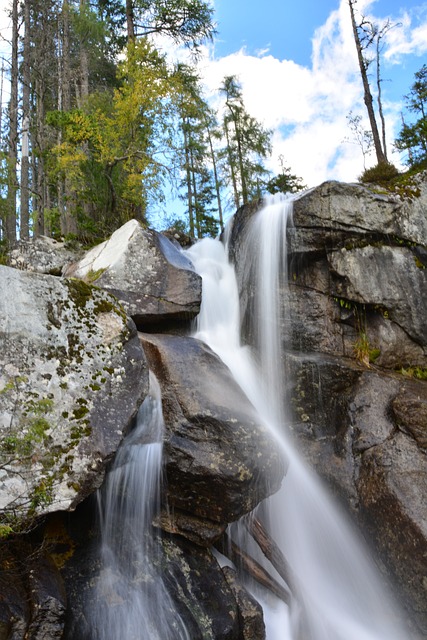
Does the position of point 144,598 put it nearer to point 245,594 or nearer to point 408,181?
point 245,594

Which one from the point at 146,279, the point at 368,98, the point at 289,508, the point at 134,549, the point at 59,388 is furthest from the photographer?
the point at 368,98

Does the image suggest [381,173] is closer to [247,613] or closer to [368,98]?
[368,98]

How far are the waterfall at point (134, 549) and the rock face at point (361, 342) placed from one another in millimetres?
2903

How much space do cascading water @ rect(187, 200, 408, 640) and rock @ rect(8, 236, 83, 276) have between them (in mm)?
2794

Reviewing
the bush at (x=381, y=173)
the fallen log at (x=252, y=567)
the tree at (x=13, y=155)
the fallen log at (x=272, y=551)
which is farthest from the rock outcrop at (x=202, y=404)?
the tree at (x=13, y=155)

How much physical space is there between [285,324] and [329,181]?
2.95m

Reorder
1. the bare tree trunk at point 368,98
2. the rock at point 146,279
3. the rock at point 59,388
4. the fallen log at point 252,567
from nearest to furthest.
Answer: the rock at point 59,388 < the fallen log at point 252,567 < the rock at point 146,279 < the bare tree trunk at point 368,98

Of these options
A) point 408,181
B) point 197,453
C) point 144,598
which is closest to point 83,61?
point 408,181

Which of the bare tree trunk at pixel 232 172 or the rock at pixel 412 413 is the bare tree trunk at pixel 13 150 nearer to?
the bare tree trunk at pixel 232 172

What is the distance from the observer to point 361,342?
7.48 metres

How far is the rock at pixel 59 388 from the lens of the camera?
335cm

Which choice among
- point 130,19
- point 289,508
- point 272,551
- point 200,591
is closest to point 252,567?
point 272,551

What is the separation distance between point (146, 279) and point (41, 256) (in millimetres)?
3188

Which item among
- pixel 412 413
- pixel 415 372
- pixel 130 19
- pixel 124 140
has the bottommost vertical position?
pixel 412 413
